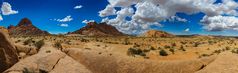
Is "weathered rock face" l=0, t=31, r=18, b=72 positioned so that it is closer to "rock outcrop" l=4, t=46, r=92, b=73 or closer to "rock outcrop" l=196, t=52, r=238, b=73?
"rock outcrop" l=4, t=46, r=92, b=73

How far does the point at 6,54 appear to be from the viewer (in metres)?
21.3

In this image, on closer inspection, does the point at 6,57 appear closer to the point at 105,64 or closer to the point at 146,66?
the point at 105,64

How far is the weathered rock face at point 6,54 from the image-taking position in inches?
822

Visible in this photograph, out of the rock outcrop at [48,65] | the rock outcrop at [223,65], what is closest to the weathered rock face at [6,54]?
the rock outcrop at [48,65]

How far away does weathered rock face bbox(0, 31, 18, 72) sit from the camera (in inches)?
822

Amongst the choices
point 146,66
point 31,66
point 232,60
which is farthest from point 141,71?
point 31,66

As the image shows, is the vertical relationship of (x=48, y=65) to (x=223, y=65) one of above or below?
below

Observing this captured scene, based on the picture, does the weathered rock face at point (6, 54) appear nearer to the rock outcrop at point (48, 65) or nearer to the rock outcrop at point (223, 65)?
the rock outcrop at point (48, 65)

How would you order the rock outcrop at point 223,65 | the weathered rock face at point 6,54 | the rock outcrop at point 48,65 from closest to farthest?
the rock outcrop at point 223,65 → the rock outcrop at point 48,65 → the weathered rock face at point 6,54

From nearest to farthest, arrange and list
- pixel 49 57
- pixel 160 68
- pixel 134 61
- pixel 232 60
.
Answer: pixel 232 60 → pixel 160 68 → pixel 134 61 → pixel 49 57

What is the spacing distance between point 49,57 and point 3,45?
10.1ft

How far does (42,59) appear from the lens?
21.5m

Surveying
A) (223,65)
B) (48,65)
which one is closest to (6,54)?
(48,65)

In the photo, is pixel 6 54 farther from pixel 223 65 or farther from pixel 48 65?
pixel 223 65
